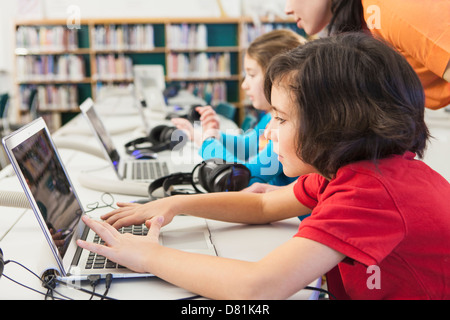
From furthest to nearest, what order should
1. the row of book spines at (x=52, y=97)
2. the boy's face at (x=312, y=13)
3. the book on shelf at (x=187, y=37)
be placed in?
the row of book spines at (x=52, y=97), the book on shelf at (x=187, y=37), the boy's face at (x=312, y=13)

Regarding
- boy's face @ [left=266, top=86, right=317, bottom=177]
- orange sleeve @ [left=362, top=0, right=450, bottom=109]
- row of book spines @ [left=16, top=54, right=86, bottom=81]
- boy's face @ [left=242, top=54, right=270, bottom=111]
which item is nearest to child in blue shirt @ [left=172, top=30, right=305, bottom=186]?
boy's face @ [left=242, top=54, right=270, bottom=111]

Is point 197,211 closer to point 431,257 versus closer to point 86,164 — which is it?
point 431,257

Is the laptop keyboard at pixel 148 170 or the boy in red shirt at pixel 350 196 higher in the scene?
the boy in red shirt at pixel 350 196

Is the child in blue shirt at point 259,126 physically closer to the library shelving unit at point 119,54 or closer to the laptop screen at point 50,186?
the laptop screen at point 50,186

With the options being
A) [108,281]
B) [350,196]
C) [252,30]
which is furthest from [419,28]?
[252,30]

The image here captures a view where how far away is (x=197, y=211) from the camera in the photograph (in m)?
1.05

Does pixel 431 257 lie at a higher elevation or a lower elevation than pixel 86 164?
higher

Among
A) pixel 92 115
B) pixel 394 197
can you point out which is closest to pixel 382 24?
pixel 394 197

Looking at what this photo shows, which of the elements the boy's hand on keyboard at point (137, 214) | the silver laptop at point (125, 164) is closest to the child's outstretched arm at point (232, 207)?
the boy's hand on keyboard at point (137, 214)

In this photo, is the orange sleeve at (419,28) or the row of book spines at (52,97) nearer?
the orange sleeve at (419,28)

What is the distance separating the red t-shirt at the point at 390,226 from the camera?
2.15 feet

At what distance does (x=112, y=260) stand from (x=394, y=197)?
0.44m

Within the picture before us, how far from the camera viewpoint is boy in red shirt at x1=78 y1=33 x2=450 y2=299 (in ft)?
2.16

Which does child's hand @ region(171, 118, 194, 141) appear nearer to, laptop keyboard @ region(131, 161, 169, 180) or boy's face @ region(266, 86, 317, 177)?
laptop keyboard @ region(131, 161, 169, 180)
